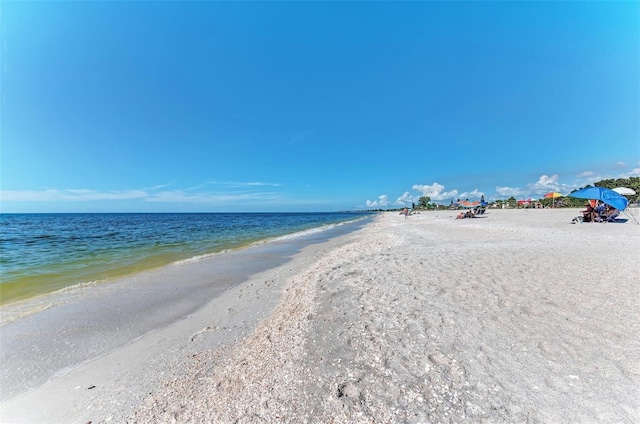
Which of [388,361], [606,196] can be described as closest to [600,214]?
[606,196]

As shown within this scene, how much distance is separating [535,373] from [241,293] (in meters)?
6.50

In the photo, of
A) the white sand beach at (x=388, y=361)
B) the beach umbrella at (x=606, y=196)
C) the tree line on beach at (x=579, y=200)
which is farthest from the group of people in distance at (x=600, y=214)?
the tree line on beach at (x=579, y=200)

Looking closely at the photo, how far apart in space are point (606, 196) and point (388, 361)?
23277 mm

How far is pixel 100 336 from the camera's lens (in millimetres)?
5191

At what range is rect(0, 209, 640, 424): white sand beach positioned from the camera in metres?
2.63

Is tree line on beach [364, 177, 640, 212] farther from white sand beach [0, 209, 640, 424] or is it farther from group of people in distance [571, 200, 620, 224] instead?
white sand beach [0, 209, 640, 424]

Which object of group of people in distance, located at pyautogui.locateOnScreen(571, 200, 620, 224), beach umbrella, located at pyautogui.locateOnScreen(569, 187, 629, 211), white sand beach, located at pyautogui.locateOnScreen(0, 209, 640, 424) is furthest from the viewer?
group of people in distance, located at pyautogui.locateOnScreen(571, 200, 620, 224)

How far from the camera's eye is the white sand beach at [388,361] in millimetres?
2627

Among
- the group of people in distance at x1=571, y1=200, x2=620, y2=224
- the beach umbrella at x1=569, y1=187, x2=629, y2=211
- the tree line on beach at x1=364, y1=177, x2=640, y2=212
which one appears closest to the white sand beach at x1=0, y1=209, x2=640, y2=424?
the beach umbrella at x1=569, y1=187, x2=629, y2=211

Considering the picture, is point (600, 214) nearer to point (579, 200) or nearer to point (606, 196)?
point (606, 196)

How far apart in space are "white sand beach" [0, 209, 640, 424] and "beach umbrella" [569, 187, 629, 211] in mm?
15668

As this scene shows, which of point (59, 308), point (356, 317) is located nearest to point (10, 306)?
point (59, 308)

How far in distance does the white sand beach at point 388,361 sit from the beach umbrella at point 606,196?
15.7 m

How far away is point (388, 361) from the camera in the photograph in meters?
3.33
